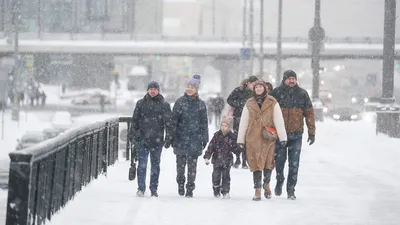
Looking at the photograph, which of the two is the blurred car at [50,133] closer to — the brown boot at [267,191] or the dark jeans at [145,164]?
the dark jeans at [145,164]

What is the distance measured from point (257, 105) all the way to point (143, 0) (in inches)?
4418

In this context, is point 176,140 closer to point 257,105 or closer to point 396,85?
point 257,105

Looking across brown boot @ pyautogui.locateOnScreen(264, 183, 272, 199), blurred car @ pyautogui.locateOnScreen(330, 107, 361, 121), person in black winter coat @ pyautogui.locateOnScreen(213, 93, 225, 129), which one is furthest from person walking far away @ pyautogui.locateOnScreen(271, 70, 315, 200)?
blurred car @ pyautogui.locateOnScreen(330, 107, 361, 121)

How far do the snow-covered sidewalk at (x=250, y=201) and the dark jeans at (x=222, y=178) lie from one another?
16 cm

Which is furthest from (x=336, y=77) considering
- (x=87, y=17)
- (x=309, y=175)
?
(x=309, y=175)

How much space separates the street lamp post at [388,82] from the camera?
24.4 m

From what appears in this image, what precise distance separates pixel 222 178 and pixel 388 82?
12091 millimetres

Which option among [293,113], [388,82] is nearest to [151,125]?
[293,113]

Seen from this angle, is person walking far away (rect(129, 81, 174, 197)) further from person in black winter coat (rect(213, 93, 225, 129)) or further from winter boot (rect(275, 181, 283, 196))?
person in black winter coat (rect(213, 93, 225, 129))

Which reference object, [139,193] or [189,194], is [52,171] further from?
[189,194]

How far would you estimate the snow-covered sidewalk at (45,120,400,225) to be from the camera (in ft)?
36.3

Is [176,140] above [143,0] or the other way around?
the other way around

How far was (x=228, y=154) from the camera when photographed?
1355 cm

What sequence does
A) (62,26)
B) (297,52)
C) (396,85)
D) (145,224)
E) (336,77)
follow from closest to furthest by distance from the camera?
1. (145,224)
2. (297,52)
3. (396,85)
4. (62,26)
5. (336,77)
